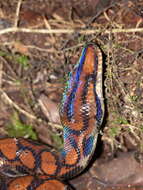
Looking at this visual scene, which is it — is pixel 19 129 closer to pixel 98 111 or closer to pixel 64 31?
pixel 98 111

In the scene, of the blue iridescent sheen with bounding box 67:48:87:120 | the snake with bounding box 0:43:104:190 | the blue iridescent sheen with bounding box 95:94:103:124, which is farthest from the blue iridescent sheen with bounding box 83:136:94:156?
the blue iridescent sheen with bounding box 67:48:87:120

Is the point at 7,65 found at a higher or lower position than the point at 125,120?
higher

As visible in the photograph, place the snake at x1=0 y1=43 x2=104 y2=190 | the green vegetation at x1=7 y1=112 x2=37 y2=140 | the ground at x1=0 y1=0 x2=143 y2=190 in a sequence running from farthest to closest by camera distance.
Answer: the green vegetation at x1=7 y1=112 x2=37 y2=140 → the ground at x1=0 y1=0 x2=143 y2=190 → the snake at x1=0 y1=43 x2=104 y2=190

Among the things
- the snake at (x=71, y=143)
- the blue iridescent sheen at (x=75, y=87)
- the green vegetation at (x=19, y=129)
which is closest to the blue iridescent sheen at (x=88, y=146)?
the snake at (x=71, y=143)

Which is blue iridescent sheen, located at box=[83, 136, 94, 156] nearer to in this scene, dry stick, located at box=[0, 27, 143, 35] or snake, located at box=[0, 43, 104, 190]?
snake, located at box=[0, 43, 104, 190]

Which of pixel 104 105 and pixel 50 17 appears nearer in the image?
pixel 104 105

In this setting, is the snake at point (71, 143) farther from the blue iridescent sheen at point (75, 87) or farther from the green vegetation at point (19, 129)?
the green vegetation at point (19, 129)

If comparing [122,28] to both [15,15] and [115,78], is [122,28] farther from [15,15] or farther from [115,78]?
[15,15]

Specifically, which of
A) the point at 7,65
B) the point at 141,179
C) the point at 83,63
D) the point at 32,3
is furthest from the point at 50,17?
the point at 141,179
